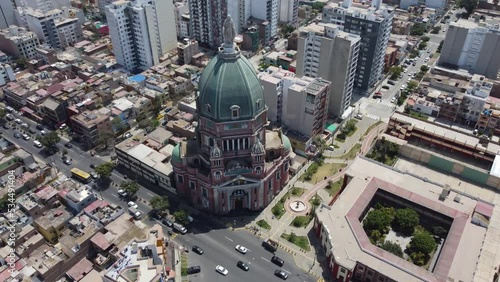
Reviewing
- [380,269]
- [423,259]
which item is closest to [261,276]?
[380,269]

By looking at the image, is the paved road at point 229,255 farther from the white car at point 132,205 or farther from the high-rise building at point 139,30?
the high-rise building at point 139,30

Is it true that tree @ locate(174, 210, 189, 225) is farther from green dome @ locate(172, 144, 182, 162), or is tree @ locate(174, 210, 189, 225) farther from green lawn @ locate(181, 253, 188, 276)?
green dome @ locate(172, 144, 182, 162)

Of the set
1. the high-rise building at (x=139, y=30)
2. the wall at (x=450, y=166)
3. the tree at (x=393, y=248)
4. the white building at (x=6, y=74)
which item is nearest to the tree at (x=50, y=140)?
the white building at (x=6, y=74)

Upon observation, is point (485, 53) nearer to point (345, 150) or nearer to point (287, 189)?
point (345, 150)

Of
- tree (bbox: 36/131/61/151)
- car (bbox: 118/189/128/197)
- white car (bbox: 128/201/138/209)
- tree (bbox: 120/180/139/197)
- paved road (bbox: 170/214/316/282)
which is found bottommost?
paved road (bbox: 170/214/316/282)

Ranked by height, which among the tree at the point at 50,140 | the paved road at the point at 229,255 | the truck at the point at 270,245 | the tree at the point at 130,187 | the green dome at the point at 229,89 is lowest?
the paved road at the point at 229,255

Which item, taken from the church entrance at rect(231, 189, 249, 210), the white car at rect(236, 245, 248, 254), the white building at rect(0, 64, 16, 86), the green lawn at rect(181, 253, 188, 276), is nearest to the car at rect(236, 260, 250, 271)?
the white car at rect(236, 245, 248, 254)

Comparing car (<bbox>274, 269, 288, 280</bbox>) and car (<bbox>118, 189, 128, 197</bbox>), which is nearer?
car (<bbox>274, 269, 288, 280</bbox>)
